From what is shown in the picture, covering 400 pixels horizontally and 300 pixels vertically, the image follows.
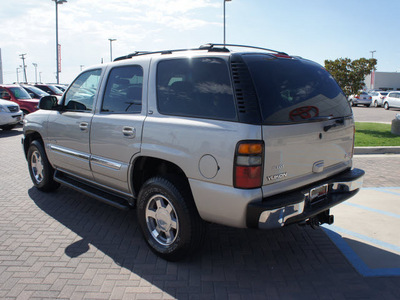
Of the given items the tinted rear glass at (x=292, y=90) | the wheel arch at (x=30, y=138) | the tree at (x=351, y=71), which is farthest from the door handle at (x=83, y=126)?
the tree at (x=351, y=71)

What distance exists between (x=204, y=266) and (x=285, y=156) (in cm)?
134

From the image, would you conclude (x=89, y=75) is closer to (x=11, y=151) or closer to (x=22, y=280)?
(x=22, y=280)

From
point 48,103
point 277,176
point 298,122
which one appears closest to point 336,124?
point 298,122

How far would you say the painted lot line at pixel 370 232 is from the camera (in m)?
3.40

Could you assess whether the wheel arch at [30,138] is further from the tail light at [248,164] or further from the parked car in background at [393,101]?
the parked car in background at [393,101]

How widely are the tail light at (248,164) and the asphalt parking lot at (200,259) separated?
3.18ft

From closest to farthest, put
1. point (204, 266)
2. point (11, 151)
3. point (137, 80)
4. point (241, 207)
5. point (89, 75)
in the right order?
point (241, 207) → point (204, 266) → point (137, 80) → point (89, 75) → point (11, 151)

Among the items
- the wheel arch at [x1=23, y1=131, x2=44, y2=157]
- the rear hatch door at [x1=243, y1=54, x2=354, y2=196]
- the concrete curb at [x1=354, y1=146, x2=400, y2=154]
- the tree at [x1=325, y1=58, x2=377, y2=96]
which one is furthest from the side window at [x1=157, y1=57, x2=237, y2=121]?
the tree at [x1=325, y1=58, x2=377, y2=96]

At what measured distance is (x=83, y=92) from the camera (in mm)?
4543

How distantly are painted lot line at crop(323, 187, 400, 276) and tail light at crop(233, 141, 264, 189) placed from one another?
4.91 feet

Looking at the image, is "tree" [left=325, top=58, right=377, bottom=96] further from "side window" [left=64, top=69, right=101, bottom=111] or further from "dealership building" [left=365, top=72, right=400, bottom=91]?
"dealership building" [left=365, top=72, right=400, bottom=91]

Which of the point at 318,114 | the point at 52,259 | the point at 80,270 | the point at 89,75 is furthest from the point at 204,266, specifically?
the point at 89,75

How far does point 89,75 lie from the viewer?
452 centimetres

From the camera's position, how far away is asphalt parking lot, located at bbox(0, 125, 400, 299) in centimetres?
297
